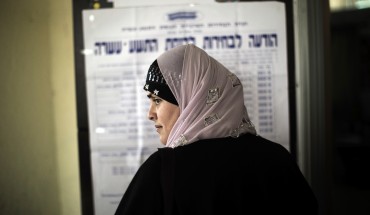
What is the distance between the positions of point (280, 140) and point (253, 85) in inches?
11.1

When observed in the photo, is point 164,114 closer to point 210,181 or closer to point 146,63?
point 210,181

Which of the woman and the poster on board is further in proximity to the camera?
the poster on board

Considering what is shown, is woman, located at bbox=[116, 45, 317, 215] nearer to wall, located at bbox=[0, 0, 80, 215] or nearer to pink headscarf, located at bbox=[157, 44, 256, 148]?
pink headscarf, located at bbox=[157, 44, 256, 148]

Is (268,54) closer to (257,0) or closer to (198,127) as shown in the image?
(257,0)

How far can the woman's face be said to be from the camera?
86 cm

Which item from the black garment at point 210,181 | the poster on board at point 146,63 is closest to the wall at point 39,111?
the poster on board at point 146,63

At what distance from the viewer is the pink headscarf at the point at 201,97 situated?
759mm

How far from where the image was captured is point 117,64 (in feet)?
4.25

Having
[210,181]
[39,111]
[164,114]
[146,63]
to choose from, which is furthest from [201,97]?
[39,111]

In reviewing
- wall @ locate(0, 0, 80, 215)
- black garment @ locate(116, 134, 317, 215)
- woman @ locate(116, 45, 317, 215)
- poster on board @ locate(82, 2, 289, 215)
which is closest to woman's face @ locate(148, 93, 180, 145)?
woman @ locate(116, 45, 317, 215)

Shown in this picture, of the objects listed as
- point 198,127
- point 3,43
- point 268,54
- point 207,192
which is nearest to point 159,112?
point 198,127

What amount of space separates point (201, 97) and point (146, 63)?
1.88 feet

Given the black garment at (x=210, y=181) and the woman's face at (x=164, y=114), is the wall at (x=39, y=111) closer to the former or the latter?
the woman's face at (x=164, y=114)

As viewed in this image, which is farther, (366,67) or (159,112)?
(366,67)
